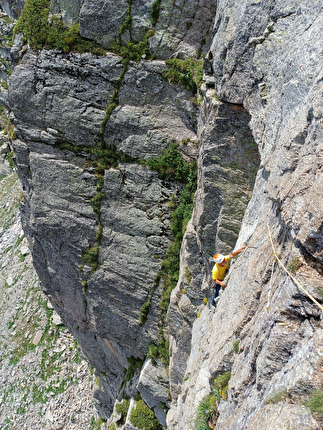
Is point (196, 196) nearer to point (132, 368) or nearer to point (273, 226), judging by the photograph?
point (273, 226)

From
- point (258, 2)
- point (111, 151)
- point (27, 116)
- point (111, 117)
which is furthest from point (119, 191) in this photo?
point (258, 2)

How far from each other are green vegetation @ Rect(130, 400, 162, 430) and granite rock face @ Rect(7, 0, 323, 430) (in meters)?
0.68

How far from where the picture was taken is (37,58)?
17.6 m

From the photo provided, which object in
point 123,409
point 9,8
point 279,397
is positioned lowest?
point 123,409

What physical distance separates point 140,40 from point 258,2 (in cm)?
782

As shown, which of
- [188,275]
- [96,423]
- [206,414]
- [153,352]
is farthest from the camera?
[96,423]

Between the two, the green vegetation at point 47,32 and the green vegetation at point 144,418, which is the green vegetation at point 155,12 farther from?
the green vegetation at point 144,418

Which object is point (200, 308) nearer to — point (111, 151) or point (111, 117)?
point (111, 151)

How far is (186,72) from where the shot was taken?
51.4 feet

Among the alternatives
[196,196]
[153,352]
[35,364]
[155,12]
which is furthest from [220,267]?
[35,364]

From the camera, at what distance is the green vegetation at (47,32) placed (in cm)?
1686

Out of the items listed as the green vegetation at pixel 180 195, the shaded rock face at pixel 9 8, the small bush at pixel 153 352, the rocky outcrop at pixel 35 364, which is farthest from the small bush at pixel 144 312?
the shaded rock face at pixel 9 8

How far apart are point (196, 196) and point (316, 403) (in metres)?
11.3

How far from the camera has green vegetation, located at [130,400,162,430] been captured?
22.2 meters
